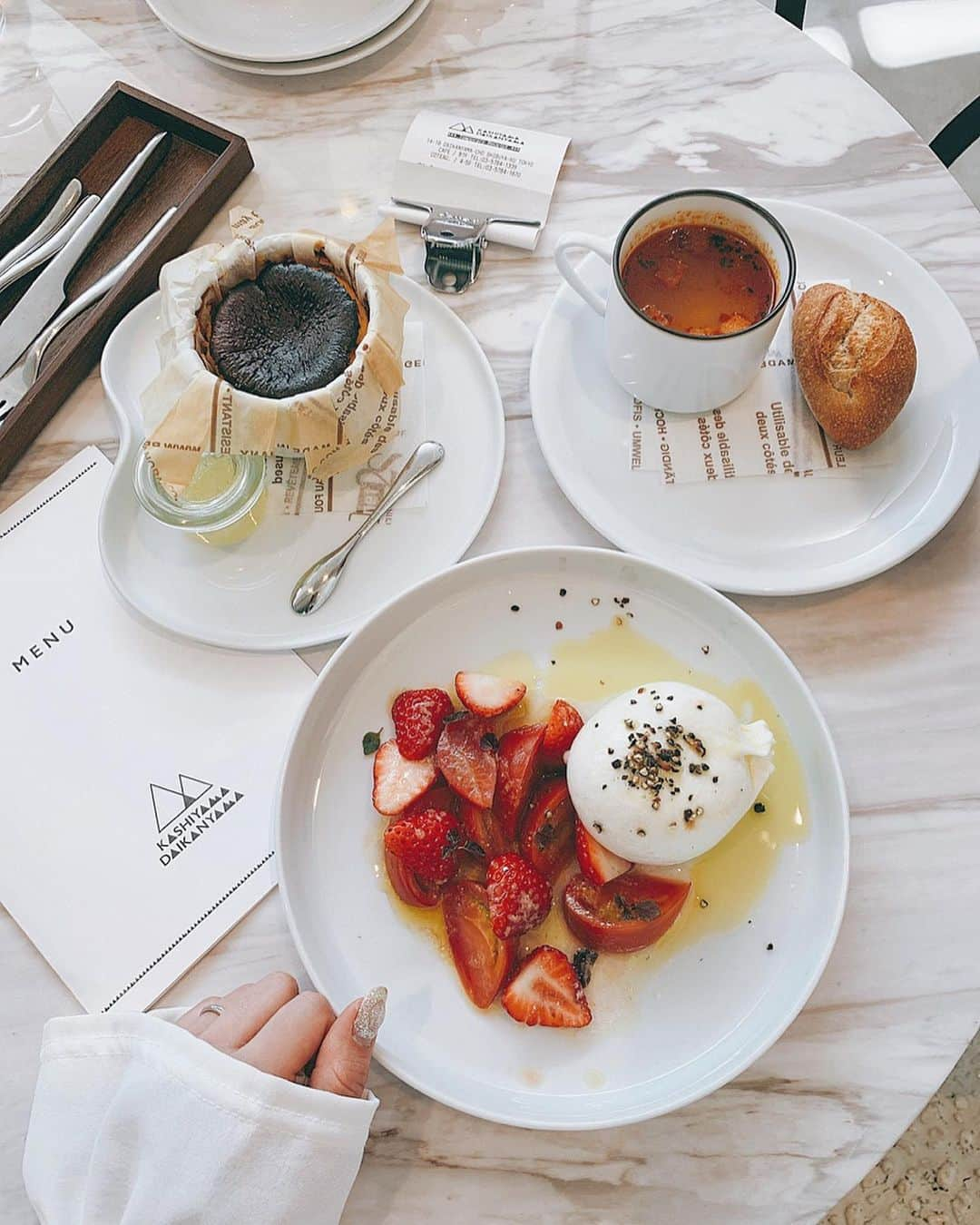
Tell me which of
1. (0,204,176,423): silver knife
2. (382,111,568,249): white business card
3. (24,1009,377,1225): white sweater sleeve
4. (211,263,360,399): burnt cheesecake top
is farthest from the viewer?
(382,111,568,249): white business card

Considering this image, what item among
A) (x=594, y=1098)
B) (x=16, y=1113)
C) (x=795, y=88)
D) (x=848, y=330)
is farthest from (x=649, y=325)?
(x=16, y=1113)

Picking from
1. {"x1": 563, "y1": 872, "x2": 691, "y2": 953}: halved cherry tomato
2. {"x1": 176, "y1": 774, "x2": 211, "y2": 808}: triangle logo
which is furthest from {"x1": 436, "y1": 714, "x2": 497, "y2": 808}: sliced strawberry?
{"x1": 176, "y1": 774, "x2": 211, "y2": 808}: triangle logo

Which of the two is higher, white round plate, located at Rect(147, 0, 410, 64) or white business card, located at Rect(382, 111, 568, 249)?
white round plate, located at Rect(147, 0, 410, 64)

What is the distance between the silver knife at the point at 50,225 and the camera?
3.73 ft

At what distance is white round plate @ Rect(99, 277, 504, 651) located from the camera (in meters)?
1.00

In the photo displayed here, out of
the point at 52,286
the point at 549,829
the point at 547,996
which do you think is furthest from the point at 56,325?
the point at 547,996

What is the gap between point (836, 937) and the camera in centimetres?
87

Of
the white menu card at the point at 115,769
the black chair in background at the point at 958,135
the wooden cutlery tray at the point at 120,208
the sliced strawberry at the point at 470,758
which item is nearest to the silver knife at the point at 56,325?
the wooden cutlery tray at the point at 120,208

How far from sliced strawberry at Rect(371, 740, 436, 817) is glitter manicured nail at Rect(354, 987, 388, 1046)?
17cm

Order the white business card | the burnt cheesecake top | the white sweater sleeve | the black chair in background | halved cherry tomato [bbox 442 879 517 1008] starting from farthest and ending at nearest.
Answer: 1. the black chair in background
2. the white business card
3. the burnt cheesecake top
4. halved cherry tomato [bbox 442 879 517 1008]
5. the white sweater sleeve

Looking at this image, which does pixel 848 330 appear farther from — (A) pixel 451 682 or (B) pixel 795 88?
(A) pixel 451 682

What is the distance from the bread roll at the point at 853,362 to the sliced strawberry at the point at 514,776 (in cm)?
46

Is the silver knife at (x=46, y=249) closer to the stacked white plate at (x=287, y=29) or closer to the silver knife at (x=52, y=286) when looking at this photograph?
the silver knife at (x=52, y=286)

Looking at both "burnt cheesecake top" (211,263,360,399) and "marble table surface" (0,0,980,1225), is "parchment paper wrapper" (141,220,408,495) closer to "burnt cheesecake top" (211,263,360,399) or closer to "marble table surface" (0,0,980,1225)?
"burnt cheesecake top" (211,263,360,399)
